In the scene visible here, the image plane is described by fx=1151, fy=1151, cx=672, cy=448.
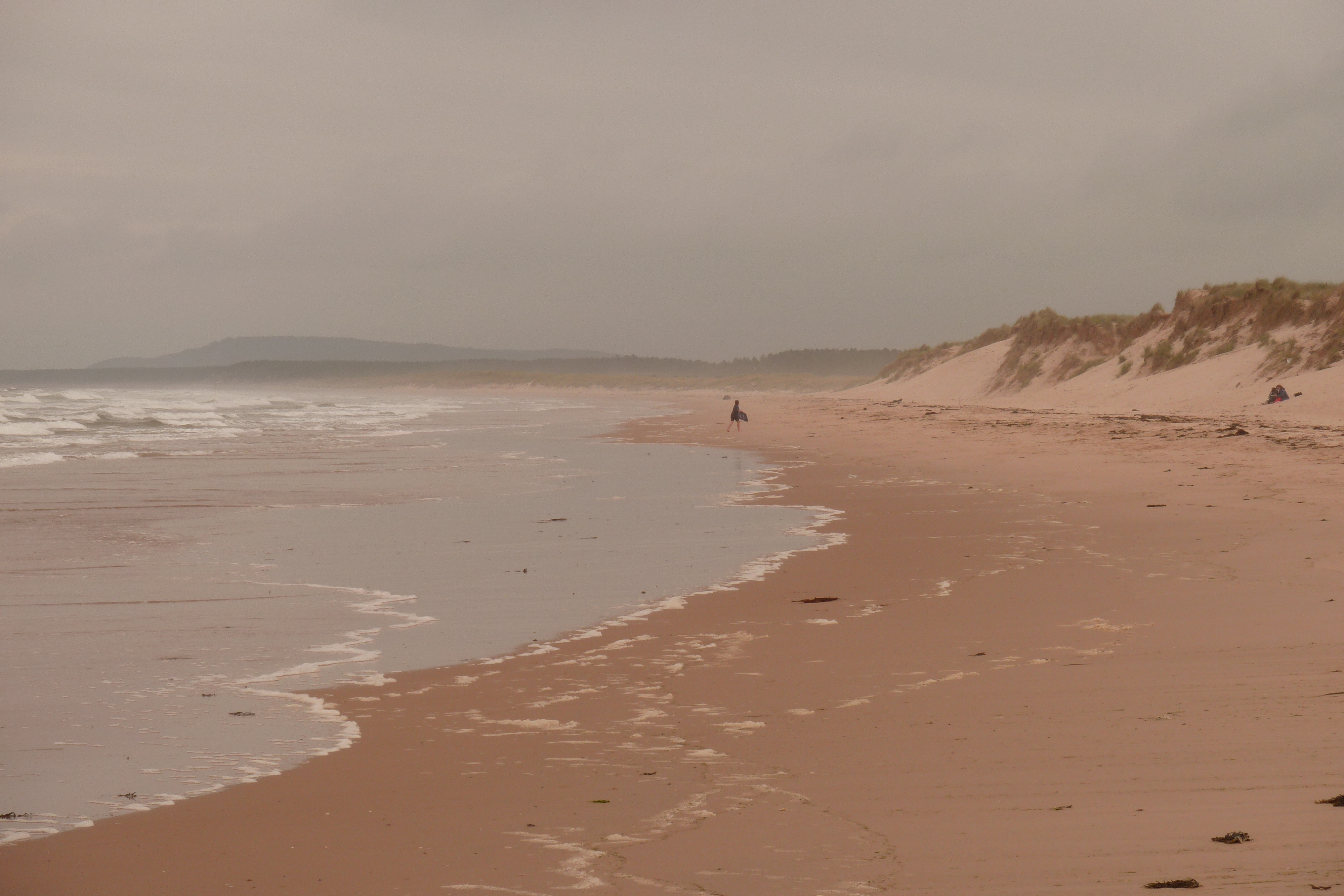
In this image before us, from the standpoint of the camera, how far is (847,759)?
487 cm

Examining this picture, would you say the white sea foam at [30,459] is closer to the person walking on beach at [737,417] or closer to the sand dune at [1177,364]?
the person walking on beach at [737,417]

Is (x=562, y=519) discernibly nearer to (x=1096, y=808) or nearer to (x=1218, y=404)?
(x=1096, y=808)

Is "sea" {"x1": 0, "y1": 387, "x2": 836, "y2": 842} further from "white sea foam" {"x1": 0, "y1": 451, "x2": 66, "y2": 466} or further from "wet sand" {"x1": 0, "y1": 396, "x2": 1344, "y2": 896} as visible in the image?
"wet sand" {"x1": 0, "y1": 396, "x2": 1344, "y2": 896}

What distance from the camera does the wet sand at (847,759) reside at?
3.74 m

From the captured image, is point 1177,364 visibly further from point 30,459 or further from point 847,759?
point 847,759

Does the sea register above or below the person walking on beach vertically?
below

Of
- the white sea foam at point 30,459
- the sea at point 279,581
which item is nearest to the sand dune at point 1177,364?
the sea at point 279,581

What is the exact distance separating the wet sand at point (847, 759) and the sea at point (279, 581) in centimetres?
49

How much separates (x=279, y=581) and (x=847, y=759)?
6.46m

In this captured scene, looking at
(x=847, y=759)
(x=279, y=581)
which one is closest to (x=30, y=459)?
(x=279, y=581)

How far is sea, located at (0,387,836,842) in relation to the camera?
5344mm

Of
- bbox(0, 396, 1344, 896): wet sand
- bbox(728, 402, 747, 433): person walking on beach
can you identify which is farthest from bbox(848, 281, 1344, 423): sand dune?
bbox(0, 396, 1344, 896): wet sand

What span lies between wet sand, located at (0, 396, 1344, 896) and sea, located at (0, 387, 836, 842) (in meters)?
0.49

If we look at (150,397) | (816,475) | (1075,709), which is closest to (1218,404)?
(816,475)
